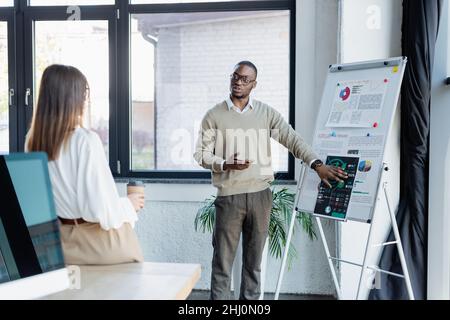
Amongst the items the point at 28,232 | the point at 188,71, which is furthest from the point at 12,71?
the point at 28,232

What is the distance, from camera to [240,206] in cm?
282

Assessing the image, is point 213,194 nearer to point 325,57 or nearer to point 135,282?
point 325,57

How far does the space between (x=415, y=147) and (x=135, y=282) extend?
2328 mm

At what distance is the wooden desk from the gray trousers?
56.3 inches

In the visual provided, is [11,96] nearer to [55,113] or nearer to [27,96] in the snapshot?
[27,96]

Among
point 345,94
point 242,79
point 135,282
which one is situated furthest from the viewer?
point 242,79

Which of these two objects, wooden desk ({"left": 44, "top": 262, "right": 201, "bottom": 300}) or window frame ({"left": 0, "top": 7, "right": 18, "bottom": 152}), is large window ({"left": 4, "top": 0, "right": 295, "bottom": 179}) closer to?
window frame ({"left": 0, "top": 7, "right": 18, "bottom": 152})

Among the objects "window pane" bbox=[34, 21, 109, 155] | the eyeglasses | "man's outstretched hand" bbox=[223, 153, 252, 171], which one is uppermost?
"window pane" bbox=[34, 21, 109, 155]

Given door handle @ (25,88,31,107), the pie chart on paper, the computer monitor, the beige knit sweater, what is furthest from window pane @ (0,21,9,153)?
the computer monitor

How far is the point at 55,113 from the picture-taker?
1103 mm

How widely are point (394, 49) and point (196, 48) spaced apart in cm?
136

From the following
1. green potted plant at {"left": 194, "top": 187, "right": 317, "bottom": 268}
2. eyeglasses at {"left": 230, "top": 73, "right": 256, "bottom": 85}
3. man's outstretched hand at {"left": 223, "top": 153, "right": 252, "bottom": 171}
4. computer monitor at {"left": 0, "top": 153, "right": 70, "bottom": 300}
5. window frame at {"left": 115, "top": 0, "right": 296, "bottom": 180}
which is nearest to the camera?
computer monitor at {"left": 0, "top": 153, "right": 70, "bottom": 300}

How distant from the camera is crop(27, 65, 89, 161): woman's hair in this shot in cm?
109

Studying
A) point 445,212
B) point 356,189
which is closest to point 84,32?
point 356,189
